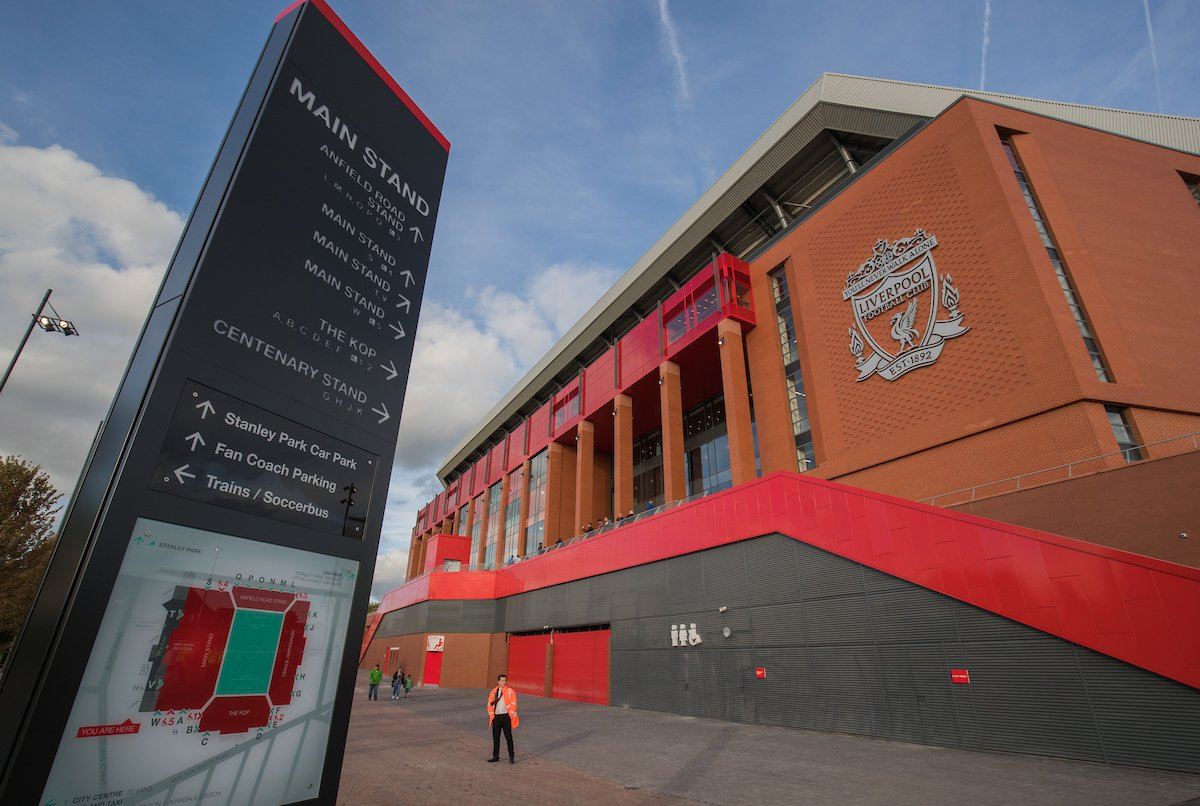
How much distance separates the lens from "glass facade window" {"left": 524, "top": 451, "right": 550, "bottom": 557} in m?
43.2

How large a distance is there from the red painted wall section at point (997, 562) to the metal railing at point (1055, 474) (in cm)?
324

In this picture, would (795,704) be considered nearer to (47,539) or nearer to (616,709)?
(616,709)

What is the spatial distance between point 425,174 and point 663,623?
18261 mm

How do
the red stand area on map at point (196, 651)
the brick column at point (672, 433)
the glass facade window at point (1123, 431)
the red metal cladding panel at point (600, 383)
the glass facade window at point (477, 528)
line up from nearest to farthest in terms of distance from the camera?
1. the red stand area on map at point (196, 651)
2. the glass facade window at point (1123, 431)
3. the brick column at point (672, 433)
4. the red metal cladding panel at point (600, 383)
5. the glass facade window at point (477, 528)

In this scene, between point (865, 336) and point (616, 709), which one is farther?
point (865, 336)

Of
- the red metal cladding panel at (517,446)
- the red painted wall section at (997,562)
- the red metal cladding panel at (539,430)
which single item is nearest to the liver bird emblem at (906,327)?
the red painted wall section at (997,562)

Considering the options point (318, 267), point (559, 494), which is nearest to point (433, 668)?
point (559, 494)

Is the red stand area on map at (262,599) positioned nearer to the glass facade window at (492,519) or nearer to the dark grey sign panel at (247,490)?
the dark grey sign panel at (247,490)

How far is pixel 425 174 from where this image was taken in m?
5.32

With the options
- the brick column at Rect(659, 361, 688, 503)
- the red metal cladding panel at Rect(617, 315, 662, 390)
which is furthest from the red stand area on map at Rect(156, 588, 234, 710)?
the red metal cladding panel at Rect(617, 315, 662, 390)

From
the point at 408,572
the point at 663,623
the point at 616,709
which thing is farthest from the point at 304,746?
the point at 408,572

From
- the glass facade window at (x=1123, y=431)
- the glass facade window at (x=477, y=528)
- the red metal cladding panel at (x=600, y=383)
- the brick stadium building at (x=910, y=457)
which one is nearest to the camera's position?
the brick stadium building at (x=910, y=457)

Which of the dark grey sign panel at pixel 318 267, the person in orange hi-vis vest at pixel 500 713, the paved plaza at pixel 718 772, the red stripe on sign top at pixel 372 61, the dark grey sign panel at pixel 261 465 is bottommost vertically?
the paved plaza at pixel 718 772

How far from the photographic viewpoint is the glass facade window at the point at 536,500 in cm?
4316
